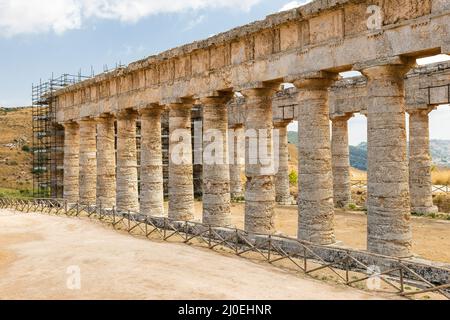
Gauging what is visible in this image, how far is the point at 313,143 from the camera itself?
1806 centimetres

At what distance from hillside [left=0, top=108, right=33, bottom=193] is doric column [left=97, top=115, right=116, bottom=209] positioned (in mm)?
41076

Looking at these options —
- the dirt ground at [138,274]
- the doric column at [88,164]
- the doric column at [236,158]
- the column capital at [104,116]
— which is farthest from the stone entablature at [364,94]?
the dirt ground at [138,274]

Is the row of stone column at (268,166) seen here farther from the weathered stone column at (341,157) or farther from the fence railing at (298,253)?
the fence railing at (298,253)

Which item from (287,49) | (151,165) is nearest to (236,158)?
(151,165)

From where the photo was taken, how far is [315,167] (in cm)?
1802

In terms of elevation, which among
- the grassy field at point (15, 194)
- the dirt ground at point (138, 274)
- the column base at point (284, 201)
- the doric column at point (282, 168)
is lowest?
the grassy field at point (15, 194)

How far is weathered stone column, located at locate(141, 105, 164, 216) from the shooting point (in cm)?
2639

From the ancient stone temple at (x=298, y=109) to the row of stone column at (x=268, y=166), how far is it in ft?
0.15

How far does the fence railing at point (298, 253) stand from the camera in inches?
535

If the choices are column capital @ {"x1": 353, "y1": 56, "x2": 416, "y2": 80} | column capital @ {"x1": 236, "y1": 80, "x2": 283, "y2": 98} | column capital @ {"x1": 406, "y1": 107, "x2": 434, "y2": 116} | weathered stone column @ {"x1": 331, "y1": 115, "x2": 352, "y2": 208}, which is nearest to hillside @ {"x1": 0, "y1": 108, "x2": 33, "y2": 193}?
weathered stone column @ {"x1": 331, "y1": 115, "x2": 352, "y2": 208}

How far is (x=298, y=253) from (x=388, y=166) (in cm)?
477
